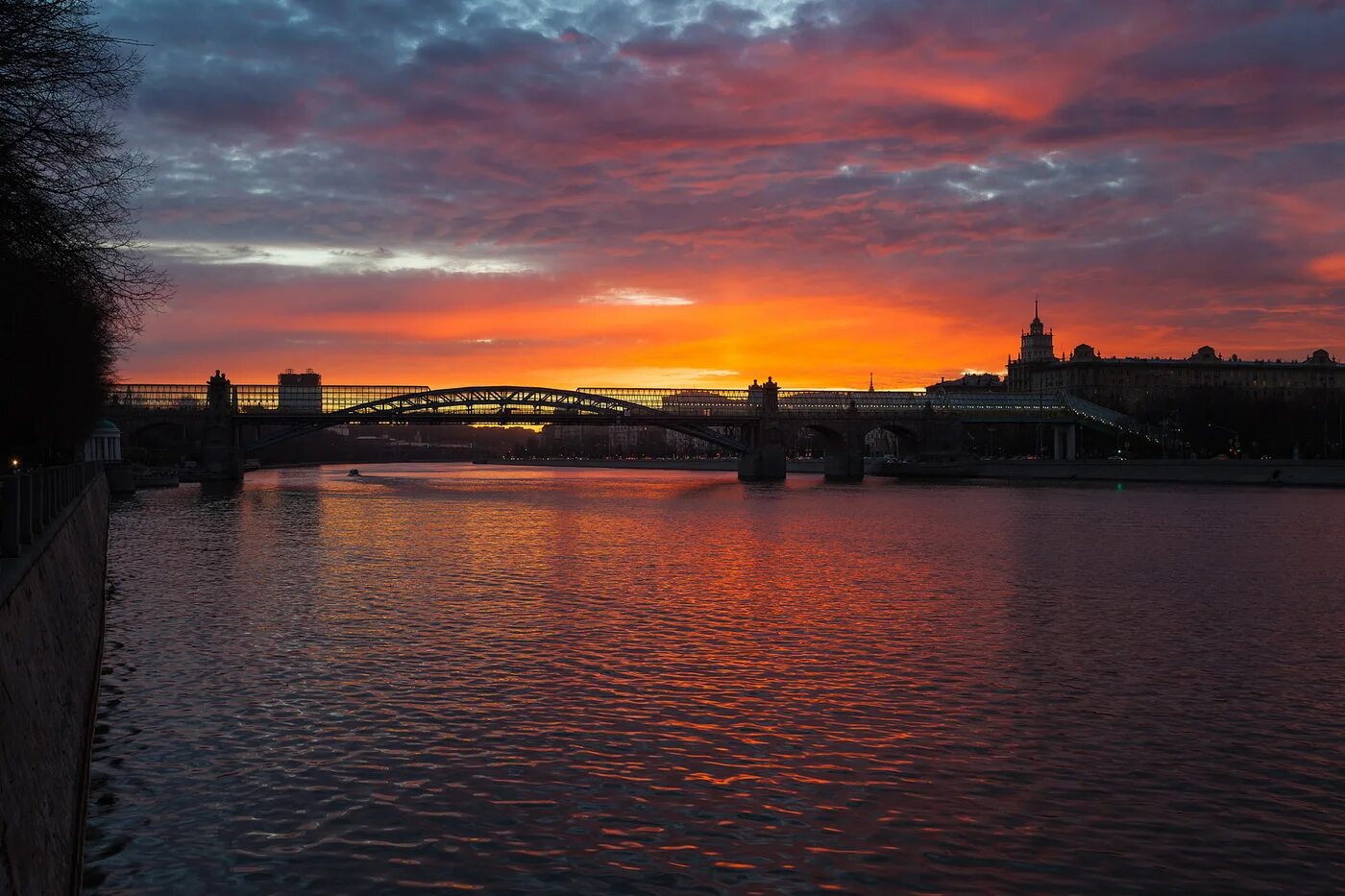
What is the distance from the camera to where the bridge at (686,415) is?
93.6 metres

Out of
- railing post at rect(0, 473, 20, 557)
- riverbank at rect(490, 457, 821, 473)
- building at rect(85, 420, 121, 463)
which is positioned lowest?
riverbank at rect(490, 457, 821, 473)

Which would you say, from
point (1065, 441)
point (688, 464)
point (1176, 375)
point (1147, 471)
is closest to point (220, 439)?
point (1147, 471)

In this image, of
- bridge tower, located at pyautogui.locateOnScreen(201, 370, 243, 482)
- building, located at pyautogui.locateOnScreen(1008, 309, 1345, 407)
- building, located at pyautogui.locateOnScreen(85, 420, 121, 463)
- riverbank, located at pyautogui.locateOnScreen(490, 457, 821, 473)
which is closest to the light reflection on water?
building, located at pyautogui.locateOnScreen(85, 420, 121, 463)

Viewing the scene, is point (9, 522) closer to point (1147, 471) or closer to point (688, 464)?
point (1147, 471)

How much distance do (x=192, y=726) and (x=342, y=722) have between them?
1.40 metres

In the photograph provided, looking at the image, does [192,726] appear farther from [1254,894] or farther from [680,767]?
[1254,894]

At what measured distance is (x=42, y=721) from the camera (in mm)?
7633

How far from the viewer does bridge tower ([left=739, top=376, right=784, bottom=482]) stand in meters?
104

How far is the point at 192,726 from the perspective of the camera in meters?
11.9

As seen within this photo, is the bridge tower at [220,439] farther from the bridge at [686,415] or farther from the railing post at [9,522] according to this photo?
the railing post at [9,522]

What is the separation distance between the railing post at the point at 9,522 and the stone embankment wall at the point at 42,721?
0.11 meters

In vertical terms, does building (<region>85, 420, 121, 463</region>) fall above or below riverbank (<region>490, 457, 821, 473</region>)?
above

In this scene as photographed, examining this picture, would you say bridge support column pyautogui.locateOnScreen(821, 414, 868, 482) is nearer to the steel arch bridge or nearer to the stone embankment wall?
the steel arch bridge

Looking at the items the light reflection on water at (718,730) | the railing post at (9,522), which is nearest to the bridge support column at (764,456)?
the light reflection on water at (718,730)
